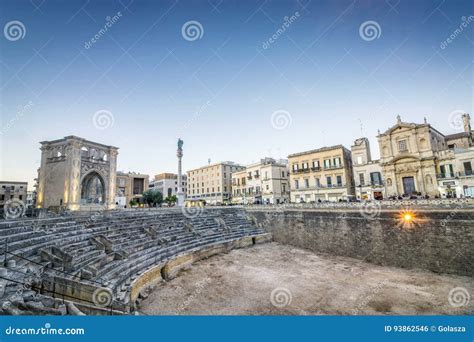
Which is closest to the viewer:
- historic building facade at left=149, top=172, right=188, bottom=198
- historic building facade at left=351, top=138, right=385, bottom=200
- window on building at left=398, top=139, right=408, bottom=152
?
window on building at left=398, top=139, right=408, bottom=152

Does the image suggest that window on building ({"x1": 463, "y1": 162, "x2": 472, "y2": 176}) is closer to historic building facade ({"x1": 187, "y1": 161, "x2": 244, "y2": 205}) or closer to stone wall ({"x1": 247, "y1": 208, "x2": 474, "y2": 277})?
stone wall ({"x1": 247, "y1": 208, "x2": 474, "y2": 277})

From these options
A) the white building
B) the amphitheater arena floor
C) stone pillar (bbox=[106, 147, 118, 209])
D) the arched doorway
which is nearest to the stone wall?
the amphitheater arena floor

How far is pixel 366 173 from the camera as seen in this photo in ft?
101

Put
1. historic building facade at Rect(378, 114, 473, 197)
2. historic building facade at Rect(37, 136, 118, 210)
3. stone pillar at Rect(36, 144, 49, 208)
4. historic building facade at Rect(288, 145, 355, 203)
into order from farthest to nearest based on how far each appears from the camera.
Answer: historic building facade at Rect(288, 145, 355, 203)
stone pillar at Rect(36, 144, 49, 208)
historic building facade at Rect(37, 136, 118, 210)
historic building facade at Rect(378, 114, 473, 197)

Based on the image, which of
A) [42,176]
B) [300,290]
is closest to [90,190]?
[42,176]

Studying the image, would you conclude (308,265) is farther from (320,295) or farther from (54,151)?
(54,151)

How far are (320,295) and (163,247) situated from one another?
9.21 meters

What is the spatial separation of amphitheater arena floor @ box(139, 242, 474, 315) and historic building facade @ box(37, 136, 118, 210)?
21191 mm

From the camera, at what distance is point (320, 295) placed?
9805 mm

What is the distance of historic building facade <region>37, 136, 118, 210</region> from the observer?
2652 cm

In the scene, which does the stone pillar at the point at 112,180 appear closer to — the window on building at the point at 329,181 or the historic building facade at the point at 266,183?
the historic building facade at the point at 266,183

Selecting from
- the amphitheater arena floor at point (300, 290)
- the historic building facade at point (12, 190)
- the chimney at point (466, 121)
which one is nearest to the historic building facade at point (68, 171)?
the amphitheater arena floor at point (300, 290)

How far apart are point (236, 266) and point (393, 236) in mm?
11020

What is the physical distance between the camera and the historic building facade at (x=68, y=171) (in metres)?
26.5
